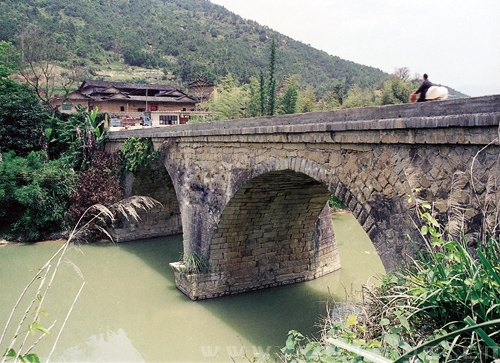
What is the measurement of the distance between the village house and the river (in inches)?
659

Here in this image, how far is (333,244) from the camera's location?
12.7 m

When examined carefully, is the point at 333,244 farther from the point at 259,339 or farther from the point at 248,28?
the point at 248,28

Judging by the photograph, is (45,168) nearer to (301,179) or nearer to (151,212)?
(151,212)

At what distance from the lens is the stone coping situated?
408 cm

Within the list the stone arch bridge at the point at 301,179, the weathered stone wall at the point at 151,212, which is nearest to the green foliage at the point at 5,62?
the stone arch bridge at the point at 301,179

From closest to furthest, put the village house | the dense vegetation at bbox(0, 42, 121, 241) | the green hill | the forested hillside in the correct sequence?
the dense vegetation at bbox(0, 42, 121, 241)
the village house
the green hill
the forested hillside

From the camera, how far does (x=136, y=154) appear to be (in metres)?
14.4

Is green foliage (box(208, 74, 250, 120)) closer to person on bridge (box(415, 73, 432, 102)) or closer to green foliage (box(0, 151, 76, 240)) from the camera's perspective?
green foliage (box(0, 151, 76, 240))

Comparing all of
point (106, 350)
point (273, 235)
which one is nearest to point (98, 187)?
point (273, 235)

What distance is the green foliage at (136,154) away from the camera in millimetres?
13523

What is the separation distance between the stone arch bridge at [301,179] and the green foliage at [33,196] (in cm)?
238

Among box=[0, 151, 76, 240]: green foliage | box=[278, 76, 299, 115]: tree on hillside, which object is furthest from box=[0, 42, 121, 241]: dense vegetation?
box=[278, 76, 299, 115]: tree on hillside

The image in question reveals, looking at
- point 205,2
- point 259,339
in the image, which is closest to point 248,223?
point 259,339

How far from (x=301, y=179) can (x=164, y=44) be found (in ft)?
245
